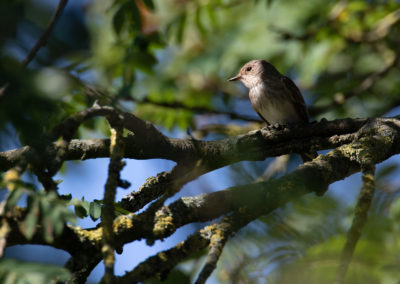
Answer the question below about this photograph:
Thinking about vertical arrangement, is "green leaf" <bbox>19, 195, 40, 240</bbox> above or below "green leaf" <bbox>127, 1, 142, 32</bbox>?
below

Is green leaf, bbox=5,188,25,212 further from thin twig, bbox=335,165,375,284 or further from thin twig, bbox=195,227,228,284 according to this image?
thin twig, bbox=335,165,375,284

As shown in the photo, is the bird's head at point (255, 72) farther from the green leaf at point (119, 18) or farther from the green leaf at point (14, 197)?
the green leaf at point (14, 197)

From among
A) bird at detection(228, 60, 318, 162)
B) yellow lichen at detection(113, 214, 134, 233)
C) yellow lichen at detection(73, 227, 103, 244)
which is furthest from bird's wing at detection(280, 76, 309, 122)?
yellow lichen at detection(73, 227, 103, 244)

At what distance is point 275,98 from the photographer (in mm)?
7074

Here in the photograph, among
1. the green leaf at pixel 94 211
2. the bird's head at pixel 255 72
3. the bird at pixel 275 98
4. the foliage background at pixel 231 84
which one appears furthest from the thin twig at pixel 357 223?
the bird's head at pixel 255 72

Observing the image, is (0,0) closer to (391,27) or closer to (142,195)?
(142,195)

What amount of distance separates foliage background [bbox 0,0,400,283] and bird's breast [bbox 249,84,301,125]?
252 millimetres

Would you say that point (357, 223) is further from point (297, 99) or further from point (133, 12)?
point (297, 99)

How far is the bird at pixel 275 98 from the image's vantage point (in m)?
6.93

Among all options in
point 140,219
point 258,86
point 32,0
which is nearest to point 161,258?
point 140,219

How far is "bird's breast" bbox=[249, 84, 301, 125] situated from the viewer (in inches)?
275

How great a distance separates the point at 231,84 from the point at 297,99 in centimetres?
267

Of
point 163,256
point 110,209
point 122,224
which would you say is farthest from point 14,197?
point 163,256

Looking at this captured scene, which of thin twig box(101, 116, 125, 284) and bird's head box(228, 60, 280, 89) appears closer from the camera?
thin twig box(101, 116, 125, 284)
